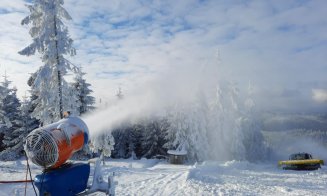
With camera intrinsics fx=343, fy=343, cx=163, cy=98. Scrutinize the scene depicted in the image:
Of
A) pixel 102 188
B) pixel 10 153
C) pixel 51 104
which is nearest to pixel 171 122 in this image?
pixel 10 153

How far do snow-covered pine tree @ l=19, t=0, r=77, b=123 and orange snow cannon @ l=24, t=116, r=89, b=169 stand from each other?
17798 millimetres

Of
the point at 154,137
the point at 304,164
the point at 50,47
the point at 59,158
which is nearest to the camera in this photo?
the point at 59,158

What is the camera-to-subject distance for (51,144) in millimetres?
7664

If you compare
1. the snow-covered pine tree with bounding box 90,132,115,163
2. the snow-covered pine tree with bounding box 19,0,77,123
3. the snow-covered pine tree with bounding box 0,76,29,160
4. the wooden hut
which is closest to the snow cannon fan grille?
the snow-covered pine tree with bounding box 19,0,77,123

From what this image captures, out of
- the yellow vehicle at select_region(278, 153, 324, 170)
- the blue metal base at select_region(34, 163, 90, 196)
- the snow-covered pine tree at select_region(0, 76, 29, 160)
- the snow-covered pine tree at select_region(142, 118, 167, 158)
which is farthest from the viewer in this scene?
the snow-covered pine tree at select_region(142, 118, 167, 158)

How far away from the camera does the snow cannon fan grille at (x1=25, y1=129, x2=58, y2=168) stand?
767cm

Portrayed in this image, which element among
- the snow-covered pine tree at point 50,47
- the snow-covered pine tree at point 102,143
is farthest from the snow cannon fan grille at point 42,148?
the snow-covered pine tree at point 102,143

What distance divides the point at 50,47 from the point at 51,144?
18.5 meters

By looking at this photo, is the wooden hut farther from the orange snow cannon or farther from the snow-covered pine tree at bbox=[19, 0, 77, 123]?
the orange snow cannon

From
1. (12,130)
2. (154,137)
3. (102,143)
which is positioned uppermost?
(12,130)

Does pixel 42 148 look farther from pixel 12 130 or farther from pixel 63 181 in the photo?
pixel 12 130

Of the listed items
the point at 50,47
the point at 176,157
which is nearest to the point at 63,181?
the point at 50,47

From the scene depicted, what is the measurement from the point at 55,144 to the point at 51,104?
1889 cm

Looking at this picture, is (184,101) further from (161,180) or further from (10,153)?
(161,180)
